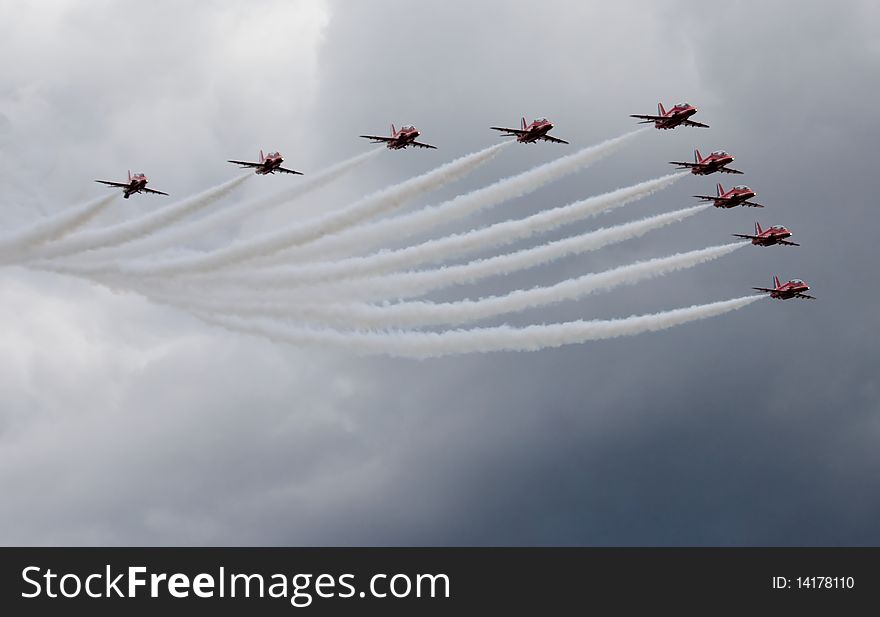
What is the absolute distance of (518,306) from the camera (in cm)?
9294

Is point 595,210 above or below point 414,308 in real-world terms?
above

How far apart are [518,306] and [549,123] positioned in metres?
13.7
